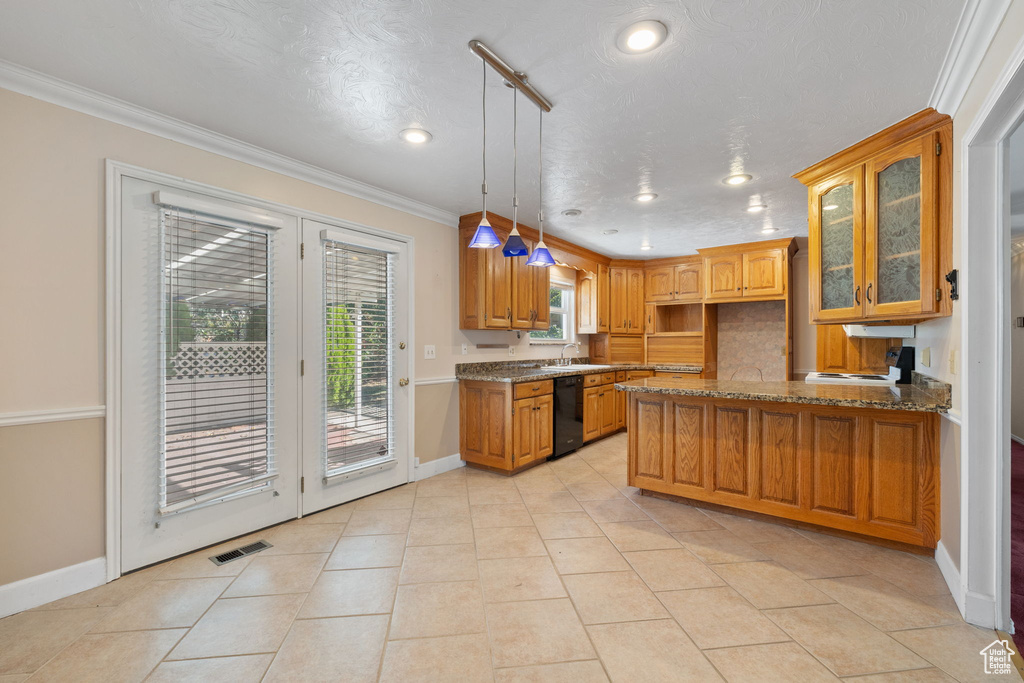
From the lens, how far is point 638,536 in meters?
2.79

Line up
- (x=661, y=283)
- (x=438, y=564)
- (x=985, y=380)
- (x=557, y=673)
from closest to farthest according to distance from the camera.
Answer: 1. (x=557, y=673)
2. (x=985, y=380)
3. (x=438, y=564)
4. (x=661, y=283)

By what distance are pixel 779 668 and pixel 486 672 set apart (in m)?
1.05

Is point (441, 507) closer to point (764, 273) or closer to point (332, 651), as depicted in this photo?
point (332, 651)

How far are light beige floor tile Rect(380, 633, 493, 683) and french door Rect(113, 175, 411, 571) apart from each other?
1.60 meters

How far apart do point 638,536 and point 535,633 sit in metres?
1.14

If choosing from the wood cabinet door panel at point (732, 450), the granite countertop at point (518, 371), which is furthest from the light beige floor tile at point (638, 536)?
the granite countertop at point (518, 371)

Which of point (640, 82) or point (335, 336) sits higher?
point (640, 82)

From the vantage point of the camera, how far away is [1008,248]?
1830mm

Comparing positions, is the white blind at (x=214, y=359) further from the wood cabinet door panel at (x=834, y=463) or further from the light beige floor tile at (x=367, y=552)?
the wood cabinet door panel at (x=834, y=463)

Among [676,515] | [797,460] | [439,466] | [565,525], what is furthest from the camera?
[439,466]

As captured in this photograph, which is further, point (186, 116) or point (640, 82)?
point (186, 116)

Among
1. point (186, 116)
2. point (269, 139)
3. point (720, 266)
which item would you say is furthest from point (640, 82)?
point (720, 266)

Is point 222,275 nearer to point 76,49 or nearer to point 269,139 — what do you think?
point 269,139

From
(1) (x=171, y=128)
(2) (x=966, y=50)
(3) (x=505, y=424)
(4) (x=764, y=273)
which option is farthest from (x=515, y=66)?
(4) (x=764, y=273)
